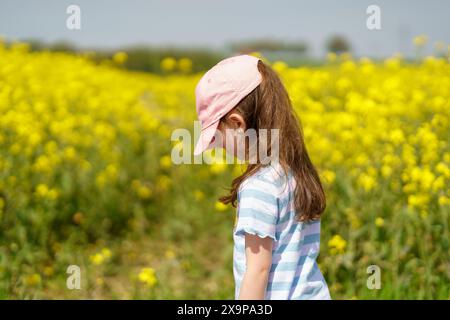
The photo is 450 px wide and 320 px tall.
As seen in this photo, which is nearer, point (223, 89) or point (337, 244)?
point (223, 89)

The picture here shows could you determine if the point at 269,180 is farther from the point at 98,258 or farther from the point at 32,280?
the point at 32,280

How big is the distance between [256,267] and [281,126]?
0.39 m

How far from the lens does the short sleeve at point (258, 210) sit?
1.60 metres

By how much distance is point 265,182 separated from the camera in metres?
1.65

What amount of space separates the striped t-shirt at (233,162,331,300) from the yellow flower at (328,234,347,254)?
1146mm

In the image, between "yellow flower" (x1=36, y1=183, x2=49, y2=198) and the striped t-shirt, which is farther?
"yellow flower" (x1=36, y1=183, x2=49, y2=198)

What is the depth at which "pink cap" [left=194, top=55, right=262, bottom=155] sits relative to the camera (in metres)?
1.68

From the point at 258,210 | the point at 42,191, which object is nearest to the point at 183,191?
the point at 42,191

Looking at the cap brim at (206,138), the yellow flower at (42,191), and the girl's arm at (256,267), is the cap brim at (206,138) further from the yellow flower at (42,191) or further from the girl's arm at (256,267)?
the yellow flower at (42,191)

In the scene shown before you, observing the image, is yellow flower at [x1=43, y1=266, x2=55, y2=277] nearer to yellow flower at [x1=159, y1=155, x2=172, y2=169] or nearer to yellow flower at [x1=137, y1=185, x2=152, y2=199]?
yellow flower at [x1=137, y1=185, x2=152, y2=199]

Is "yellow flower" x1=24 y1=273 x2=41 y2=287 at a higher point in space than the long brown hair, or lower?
lower

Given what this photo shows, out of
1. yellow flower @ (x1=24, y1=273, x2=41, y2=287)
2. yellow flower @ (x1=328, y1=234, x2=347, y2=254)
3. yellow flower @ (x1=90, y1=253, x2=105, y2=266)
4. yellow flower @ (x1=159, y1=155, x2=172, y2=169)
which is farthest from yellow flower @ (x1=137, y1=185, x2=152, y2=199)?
yellow flower @ (x1=328, y1=234, x2=347, y2=254)

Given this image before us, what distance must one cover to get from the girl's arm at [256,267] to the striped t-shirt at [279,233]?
0.03 m
